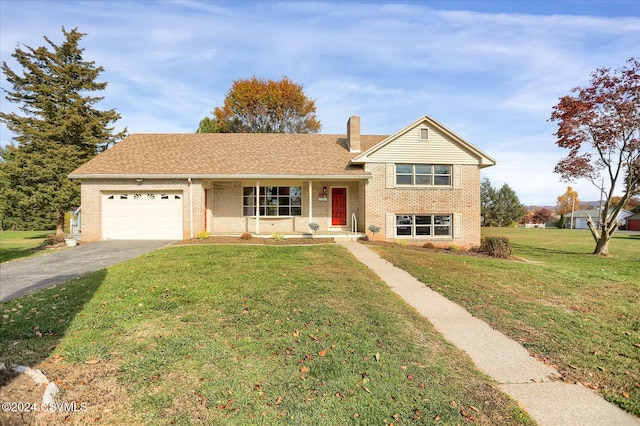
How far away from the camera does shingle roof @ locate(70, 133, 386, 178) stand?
52.5 feet

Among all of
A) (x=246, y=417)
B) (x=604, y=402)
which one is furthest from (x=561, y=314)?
(x=246, y=417)

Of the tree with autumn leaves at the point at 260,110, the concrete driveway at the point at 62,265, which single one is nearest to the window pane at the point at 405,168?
the concrete driveway at the point at 62,265

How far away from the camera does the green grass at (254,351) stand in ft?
10.6

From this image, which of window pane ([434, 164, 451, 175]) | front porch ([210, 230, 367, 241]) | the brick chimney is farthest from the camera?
the brick chimney

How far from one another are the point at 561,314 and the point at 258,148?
15772 millimetres

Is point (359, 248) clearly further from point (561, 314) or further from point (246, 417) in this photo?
point (246, 417)

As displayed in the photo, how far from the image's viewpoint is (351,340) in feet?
15.4

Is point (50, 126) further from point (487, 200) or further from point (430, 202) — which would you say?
point (487, 200)

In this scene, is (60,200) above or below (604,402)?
above

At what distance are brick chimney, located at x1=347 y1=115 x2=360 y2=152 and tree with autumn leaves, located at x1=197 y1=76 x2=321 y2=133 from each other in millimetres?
17941

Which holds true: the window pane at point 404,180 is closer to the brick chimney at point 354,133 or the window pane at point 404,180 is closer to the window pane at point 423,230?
the window pane at point 423,230

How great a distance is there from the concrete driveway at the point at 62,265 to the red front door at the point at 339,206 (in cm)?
806

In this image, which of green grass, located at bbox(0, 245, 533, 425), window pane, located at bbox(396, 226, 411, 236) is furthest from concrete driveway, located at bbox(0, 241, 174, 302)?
window pane, located at bbox(396, 226, 411, 236)

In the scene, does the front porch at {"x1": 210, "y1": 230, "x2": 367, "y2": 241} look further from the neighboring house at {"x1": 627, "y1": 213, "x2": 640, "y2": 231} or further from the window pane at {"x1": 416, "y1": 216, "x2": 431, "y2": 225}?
the neighboring house at {"x1": 627, "y1": 213, "x2": 640, "y2": 231}
